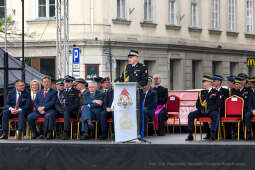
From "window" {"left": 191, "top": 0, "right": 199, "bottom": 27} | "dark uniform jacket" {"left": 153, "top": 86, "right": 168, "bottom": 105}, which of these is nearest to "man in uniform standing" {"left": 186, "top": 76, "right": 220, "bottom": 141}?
"dark uniform jacket" {"left": 153, "top": 86, "right": 168, "bottom": 105}

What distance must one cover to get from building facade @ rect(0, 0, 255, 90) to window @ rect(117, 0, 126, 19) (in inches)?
2.0

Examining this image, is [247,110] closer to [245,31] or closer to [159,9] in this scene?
[159,9]

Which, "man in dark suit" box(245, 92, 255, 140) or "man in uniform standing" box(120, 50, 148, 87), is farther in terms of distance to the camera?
"man in dark suit" box(245, 92, 255, 140)

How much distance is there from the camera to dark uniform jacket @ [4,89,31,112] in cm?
1878

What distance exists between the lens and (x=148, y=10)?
141 feet

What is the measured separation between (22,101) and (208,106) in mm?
4375

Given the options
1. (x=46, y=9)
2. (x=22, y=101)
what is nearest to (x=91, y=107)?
(x=22, y=101)

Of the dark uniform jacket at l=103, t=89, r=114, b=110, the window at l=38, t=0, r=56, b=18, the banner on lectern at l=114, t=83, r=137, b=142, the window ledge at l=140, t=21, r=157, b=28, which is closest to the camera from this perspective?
the banner on lectern at l=114, t=83, r=137, b=142

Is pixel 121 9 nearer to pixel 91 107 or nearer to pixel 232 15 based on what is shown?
pixel 232 15

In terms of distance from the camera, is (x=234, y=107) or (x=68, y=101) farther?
(x=68, y=101)

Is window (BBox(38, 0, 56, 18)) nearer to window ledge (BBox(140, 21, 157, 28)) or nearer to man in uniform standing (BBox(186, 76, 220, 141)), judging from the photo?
window ledge (BBox(140, 21, 157, 28))

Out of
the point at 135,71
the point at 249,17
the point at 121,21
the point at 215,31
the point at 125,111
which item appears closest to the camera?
the point at 125,111
